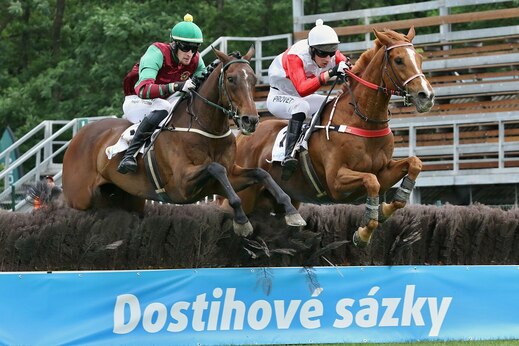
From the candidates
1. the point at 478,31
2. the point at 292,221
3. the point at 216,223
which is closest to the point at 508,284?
the point at 292,221

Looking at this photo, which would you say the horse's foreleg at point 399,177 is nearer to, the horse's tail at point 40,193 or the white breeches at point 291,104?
the white breeches at point 291,104

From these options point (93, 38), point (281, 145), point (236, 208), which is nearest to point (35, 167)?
point (93, 38)

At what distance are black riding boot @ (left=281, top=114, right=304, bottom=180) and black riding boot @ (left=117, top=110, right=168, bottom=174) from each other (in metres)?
1.22

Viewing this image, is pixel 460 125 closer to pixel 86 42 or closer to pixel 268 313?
pixel 268 313

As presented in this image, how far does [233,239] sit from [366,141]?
5.48 ft

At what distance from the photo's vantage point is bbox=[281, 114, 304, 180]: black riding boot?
35.6ft

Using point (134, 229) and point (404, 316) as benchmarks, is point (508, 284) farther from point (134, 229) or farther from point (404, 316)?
point (134, 229)

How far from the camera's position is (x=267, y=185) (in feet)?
32.5

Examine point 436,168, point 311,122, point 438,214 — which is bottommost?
point 436,168

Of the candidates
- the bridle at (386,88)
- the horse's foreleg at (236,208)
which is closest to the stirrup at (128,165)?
the horse's foreleg at (236,208)

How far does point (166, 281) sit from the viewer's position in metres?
9.16

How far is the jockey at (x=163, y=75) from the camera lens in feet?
34.1

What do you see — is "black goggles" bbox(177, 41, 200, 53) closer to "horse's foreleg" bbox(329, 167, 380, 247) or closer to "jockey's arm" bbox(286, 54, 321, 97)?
"jockey's arm" bbox(286, 54, 321, 97)

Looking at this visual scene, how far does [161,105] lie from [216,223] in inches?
67.3
